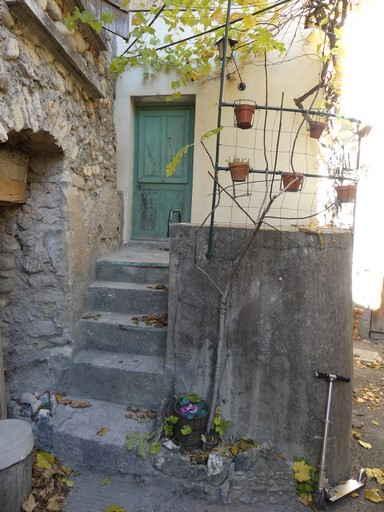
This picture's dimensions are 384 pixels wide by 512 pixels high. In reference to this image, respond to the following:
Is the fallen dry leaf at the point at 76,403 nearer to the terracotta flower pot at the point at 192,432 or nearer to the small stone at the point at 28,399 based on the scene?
the small stone at the point at 28,399

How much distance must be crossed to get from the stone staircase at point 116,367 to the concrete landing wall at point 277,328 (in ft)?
1.91

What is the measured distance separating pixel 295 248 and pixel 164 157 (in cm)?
302

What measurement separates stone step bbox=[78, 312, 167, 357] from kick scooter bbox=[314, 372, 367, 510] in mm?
1401

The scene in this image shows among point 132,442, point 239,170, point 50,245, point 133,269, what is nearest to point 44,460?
point 132,442

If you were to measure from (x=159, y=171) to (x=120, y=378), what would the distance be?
3.10 meters

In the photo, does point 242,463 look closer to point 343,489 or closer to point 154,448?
point 154,448

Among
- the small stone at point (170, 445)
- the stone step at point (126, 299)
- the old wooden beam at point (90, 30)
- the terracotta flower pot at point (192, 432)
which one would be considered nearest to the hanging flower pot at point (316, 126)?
the stone step at point (126, 299)

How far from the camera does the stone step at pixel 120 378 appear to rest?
114 inches

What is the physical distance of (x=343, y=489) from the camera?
2.52m

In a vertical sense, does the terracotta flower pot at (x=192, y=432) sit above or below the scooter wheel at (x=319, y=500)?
above

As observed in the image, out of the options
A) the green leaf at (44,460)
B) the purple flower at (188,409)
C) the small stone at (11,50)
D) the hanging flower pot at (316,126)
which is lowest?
the green leaf at (44,460)

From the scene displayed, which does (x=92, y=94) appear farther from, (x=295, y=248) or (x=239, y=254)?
(x=295, y=248)

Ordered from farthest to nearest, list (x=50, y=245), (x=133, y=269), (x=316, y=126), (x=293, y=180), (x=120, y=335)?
(x=133, y=269), (x=120, y=335), (x=50, y=245), (x=316, y=126), (x=293, y=180)

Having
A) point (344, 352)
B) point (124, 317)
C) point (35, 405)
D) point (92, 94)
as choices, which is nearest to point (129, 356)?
point (124, 317)
